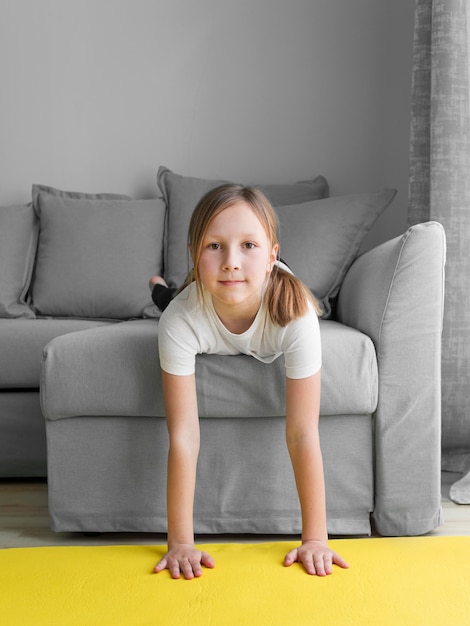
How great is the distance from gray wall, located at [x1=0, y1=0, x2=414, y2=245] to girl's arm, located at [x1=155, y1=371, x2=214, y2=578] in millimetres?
1600

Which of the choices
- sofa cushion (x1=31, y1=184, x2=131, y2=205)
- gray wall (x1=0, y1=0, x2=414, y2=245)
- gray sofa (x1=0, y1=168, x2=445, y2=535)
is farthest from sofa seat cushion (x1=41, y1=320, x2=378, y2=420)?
gray wall (x1=0, y1=0, x2=414, y2=245)

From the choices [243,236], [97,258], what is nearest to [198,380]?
[243,236]

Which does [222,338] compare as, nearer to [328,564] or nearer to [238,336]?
[238,336]

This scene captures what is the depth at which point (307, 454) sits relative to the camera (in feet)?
4.97

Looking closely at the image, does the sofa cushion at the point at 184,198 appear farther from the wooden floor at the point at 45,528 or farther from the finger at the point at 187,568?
the finger at the point at 187,568

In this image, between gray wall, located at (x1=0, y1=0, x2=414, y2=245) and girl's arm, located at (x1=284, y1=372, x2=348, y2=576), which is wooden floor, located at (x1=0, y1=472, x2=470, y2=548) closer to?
girl's arm, located at (x1=284, y1=372, x2=348, y2=576)

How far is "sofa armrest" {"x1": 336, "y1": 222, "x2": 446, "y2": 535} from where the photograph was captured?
1.66 m

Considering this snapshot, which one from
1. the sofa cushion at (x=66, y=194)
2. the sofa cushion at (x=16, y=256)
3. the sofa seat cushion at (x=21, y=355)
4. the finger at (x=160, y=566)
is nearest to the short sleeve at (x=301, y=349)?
the finger at (x=160, y=566)

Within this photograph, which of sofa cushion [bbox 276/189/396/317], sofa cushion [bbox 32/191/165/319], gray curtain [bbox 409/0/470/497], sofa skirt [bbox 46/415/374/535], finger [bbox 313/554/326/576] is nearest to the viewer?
finger [bbox 313/554/326/576]

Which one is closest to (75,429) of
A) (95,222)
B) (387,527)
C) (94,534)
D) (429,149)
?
(94,534)

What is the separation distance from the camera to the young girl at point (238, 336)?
4.81 ft

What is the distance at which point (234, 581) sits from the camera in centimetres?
133

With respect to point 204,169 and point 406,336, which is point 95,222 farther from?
point 406,336

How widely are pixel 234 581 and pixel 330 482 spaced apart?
16.2 inches
